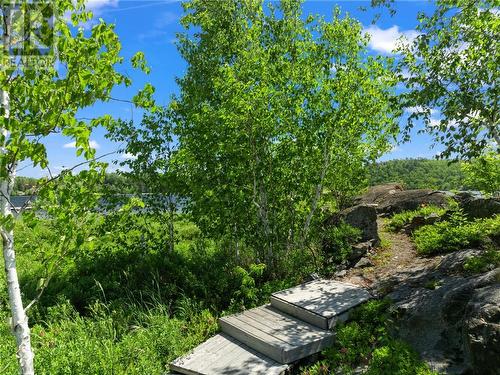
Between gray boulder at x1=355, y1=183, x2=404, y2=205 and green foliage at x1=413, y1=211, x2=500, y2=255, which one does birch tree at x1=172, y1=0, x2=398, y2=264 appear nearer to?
green foliage at x1=413, y1=211, x2=500, y2=255

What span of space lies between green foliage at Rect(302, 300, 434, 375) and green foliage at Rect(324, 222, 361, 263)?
3009 mm

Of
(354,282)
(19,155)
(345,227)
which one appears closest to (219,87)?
(345,227)

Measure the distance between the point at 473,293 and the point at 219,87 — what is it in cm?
716

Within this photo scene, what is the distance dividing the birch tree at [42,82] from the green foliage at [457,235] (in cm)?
862

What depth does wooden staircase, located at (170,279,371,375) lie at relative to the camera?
6777 millimetres

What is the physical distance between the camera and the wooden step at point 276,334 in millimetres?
6846

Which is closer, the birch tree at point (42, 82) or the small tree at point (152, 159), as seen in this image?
the birch tree at point (42, 82)

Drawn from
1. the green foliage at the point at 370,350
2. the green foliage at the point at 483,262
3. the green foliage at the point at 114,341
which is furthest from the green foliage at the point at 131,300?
the green foliage at the point at 483,262

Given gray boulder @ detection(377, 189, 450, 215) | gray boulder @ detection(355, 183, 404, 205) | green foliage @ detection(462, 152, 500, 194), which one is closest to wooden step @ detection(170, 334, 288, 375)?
green foliage @ detection(462, 152, 500, 194)

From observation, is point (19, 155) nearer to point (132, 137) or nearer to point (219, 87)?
point (219, 87)

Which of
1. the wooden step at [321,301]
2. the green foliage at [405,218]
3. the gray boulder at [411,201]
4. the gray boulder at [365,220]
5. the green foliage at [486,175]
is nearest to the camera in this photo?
the wooden step at [321,301]

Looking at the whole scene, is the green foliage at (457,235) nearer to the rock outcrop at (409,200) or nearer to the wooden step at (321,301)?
the wooden step at (321,301)

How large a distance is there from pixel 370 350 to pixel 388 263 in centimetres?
399

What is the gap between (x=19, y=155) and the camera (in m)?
3.64
